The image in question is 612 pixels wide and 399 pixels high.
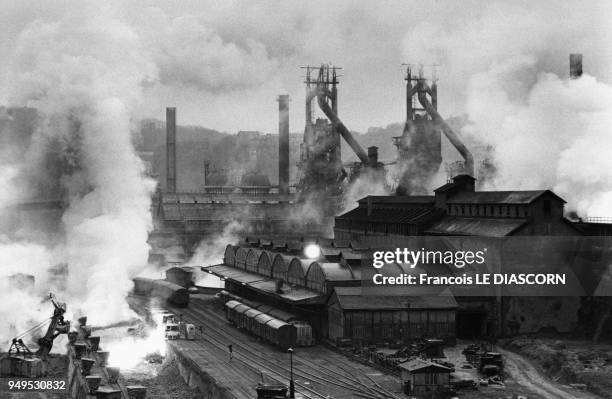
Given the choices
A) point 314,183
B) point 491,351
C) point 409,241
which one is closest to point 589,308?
point 491,351

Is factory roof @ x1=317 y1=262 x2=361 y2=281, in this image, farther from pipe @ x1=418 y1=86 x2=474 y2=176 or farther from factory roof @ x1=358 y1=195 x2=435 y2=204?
pipe @ x1=418 y1=86 x2=474 y2=176

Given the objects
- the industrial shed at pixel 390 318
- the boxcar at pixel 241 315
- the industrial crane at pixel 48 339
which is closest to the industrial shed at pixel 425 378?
the industrial shed at pixel 390 318

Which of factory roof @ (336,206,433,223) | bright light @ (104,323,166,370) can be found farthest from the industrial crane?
factory roof @ (336,206,433,223)

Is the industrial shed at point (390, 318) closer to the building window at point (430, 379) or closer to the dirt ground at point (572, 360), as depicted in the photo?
the dirt ground at point (572, 360)

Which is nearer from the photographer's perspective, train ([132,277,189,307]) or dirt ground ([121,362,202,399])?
dirt ground ([121,362,202,399])

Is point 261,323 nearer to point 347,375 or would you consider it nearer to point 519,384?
point 347,375
